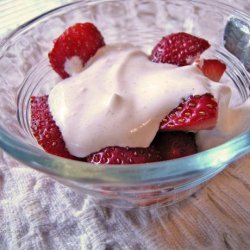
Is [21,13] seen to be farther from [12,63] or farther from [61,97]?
[61,97]

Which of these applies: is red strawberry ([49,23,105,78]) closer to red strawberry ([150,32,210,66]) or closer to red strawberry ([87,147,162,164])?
red strawberry ([150,32,210,66])

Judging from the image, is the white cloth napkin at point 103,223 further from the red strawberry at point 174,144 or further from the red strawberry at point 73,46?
the red strawberry at point 73,46

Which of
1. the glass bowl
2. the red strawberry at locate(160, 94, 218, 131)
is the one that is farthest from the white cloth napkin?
the red strawberry at locate(160, 94, 218, 131)

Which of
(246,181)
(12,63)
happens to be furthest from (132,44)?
(246,181)

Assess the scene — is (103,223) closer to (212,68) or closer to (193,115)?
(193,115)

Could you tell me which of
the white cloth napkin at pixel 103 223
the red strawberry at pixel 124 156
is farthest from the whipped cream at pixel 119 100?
the white cloth napkin at pixel 103 223

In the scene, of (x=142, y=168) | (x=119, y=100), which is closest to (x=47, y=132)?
(x=119, y=100)
